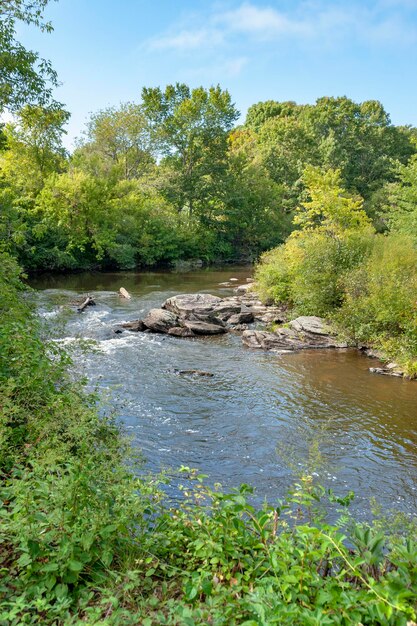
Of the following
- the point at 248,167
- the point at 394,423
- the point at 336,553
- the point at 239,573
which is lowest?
the point at 394,423

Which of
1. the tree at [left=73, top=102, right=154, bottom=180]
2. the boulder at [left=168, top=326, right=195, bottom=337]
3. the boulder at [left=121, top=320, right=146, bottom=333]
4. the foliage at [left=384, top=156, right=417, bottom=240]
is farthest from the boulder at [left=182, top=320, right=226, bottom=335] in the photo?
the tree at [left=73, top=102, right=154, bottom=180]

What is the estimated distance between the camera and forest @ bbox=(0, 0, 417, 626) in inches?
120

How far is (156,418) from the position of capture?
32.5 ft

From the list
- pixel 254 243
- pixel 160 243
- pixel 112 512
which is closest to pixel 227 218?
pixel 254 243

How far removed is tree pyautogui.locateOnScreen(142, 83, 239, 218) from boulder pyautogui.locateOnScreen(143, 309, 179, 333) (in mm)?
28364

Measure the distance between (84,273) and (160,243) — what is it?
27.7 feet

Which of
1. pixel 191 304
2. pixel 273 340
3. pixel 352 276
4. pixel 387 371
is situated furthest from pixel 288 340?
pixel 191 304

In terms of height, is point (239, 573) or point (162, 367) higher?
point (239, 573)

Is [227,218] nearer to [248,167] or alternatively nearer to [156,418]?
[248,167]

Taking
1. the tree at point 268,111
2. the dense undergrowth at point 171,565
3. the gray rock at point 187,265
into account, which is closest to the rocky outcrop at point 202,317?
the dense undergrowth at point 171,565

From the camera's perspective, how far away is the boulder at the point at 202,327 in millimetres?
17938

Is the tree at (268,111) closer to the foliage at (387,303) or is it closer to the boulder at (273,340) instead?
the foliage at (387,303)

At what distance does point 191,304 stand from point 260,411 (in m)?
10.6

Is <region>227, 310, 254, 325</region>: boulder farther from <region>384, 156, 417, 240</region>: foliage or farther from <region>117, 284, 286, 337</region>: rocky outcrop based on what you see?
<region>384, 156, 417, 240</region>: foliage
